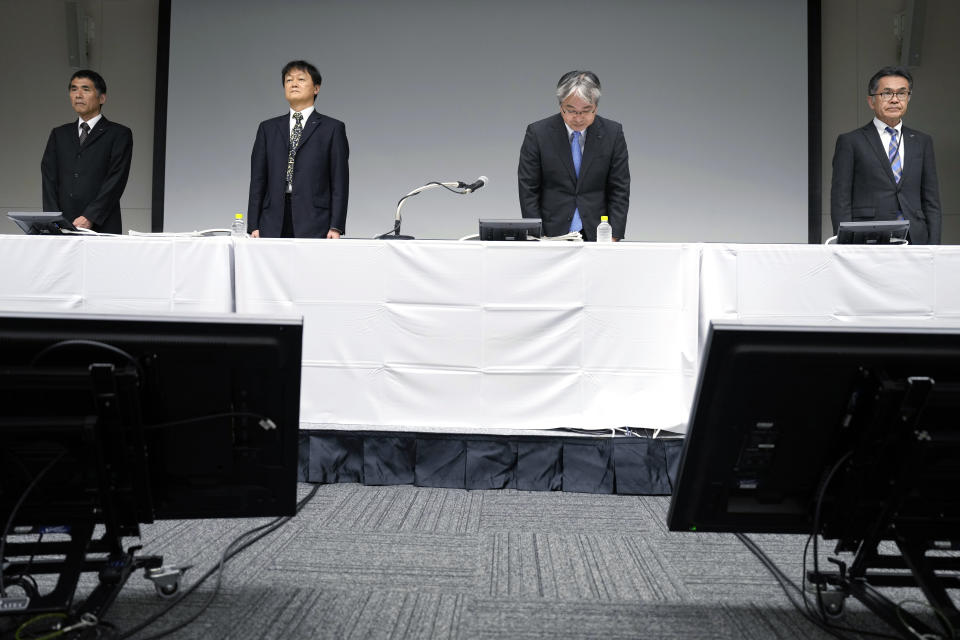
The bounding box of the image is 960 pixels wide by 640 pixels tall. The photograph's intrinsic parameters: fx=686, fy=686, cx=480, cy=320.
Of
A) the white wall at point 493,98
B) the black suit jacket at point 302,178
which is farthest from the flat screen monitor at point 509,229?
the white wall at point 493,98

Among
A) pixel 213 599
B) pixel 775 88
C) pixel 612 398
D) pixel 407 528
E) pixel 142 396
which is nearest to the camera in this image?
pixel 142 396

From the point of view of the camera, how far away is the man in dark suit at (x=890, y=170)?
2.94 metres

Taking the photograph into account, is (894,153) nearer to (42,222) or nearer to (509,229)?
(509,229)

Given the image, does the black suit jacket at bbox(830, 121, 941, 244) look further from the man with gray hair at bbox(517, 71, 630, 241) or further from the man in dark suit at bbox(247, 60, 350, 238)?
the man in dark suit at bbox(247, 60, 350, 238)

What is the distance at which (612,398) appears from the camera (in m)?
2.13

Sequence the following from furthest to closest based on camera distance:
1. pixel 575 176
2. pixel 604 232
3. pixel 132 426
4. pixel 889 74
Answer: pixel 889 74 < pixel 575 176 < pixel 604 232 < pixel 132 426

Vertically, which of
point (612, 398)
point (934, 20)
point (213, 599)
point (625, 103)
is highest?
point (934, 20)

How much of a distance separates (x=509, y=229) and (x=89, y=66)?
3910 millimetres

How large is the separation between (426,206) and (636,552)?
10.7 feet

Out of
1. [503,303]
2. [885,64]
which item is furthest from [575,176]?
[885,64]

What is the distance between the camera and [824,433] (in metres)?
1.07

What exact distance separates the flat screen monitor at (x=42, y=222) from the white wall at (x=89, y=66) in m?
2.50

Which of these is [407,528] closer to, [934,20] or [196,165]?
[196,165]

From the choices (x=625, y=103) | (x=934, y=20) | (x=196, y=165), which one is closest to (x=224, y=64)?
(x=196, y=165)
